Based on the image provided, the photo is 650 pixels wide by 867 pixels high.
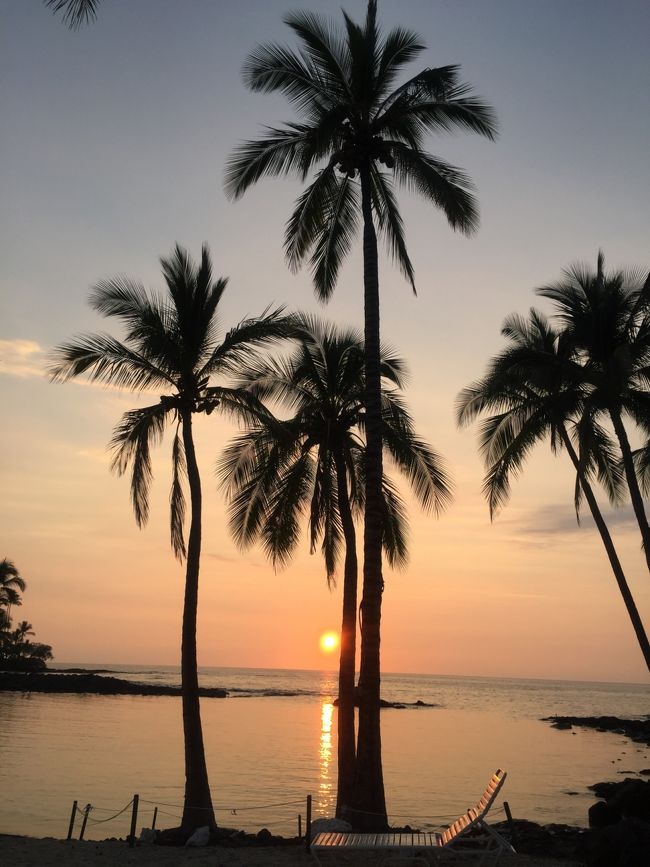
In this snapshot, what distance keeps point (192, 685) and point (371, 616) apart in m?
4.05

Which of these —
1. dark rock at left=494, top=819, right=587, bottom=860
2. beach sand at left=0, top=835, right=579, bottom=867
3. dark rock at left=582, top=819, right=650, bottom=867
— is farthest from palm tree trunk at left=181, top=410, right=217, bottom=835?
dark rock at left=582, top=819, right=650, bottom=867

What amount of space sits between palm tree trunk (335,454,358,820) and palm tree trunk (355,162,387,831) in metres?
2.05

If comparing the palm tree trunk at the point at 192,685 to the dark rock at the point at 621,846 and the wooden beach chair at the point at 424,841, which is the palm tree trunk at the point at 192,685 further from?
the dark rock at the point at 621,846

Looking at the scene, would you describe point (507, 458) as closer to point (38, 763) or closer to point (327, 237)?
point (327, 237)

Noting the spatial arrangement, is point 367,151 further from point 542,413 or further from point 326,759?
point 326,759

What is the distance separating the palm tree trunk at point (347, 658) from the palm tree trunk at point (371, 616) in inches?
80.8

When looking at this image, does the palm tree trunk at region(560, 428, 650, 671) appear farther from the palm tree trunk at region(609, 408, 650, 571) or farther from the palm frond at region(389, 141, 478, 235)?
the palm frond at region(389, 141, 478, 235)

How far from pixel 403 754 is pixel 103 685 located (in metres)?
60.0

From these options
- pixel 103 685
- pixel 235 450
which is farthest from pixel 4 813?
pixel 103 685

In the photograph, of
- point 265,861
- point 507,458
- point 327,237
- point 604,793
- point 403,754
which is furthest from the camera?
point 403,754

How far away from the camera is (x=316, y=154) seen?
16.0m

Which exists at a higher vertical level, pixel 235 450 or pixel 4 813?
pixel 235 450

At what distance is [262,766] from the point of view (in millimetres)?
32656

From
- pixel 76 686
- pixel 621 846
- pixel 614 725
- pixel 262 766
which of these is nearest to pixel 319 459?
pixel 621 846
